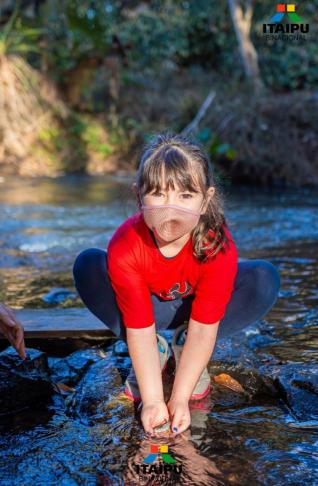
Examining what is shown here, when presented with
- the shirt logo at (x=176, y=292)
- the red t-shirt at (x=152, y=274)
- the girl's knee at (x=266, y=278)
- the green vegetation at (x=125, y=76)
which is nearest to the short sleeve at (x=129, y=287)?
the red t-shirt at (x=152, y=274)

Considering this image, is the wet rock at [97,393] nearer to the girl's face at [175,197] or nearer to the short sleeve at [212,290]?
the short sleeve at [212,290]

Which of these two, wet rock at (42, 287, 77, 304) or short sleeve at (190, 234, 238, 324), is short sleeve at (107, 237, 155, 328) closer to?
short sleeve at (190, 234, 238, 324)

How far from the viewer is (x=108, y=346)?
2.79 metres

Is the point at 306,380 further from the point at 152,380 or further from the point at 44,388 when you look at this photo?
the point at 44,388

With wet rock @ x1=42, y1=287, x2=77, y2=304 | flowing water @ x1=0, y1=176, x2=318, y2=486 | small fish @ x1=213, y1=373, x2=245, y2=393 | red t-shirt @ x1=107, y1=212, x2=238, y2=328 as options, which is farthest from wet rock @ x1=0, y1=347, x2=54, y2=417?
wet rock @ x1=42, y1=287, x2=77, y2=304

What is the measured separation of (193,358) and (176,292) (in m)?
0.30

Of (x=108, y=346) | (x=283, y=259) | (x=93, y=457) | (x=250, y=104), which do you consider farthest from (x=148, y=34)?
(x=93, y=457)

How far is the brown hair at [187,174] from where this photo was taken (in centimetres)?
201

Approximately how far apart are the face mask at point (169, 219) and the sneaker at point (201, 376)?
0.52 meters

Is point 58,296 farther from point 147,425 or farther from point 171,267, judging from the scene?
point 147,425

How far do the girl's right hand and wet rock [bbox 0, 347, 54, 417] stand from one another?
1.52 ft

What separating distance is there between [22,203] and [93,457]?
6.27m

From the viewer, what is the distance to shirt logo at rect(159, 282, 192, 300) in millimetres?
→ 2240

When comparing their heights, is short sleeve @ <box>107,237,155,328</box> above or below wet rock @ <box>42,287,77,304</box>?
above
